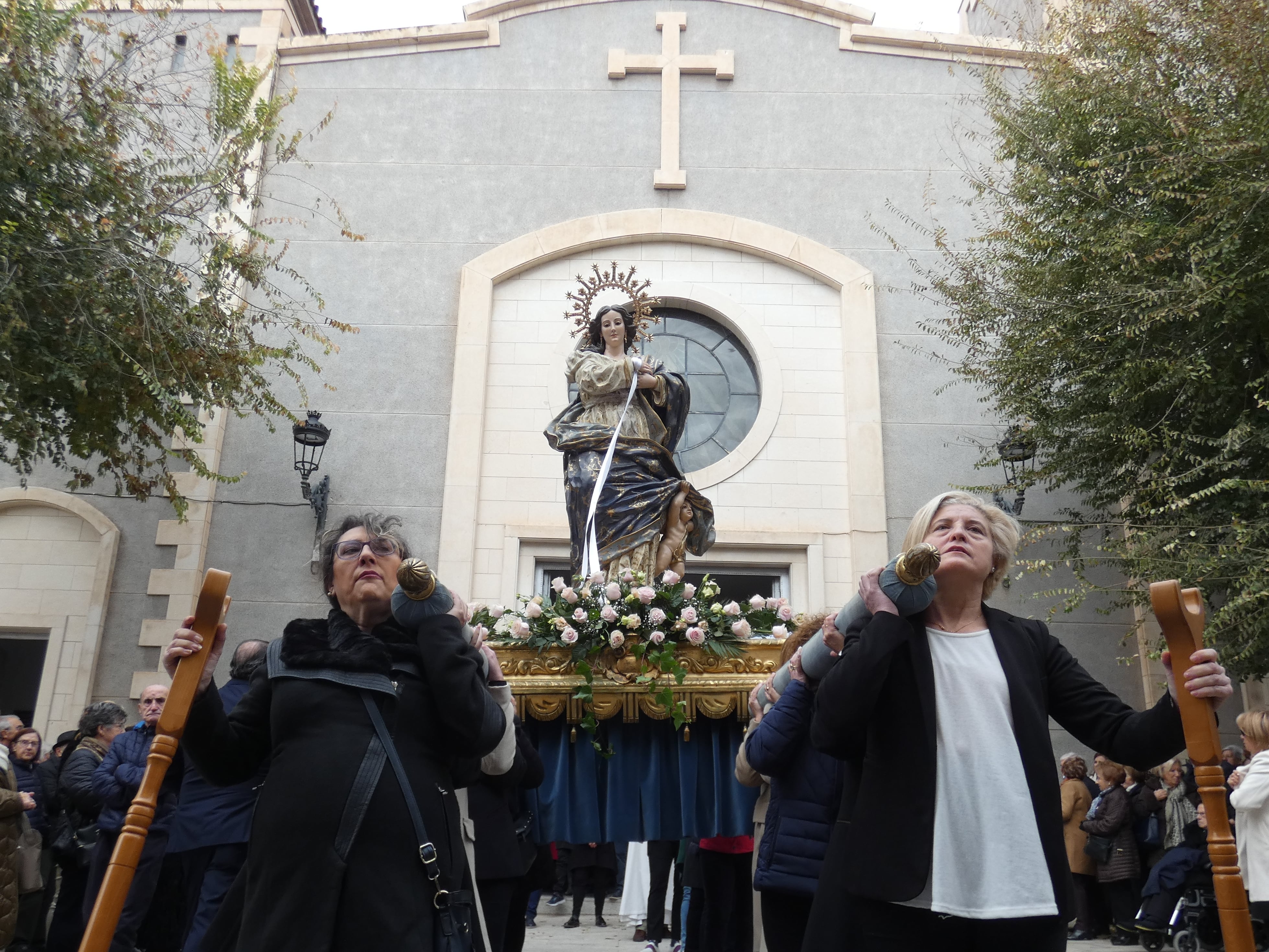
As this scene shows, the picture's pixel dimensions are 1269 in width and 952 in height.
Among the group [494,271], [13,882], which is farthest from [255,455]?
[13,882]

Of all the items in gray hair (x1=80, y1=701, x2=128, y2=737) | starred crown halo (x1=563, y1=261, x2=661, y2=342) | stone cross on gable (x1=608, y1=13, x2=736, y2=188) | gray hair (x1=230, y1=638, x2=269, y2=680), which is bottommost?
gray hair (x1=80, y1=701, x2=128, y2=737)

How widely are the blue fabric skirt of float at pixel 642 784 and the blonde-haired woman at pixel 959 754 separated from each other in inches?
106

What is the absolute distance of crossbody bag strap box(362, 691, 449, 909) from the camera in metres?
2.48

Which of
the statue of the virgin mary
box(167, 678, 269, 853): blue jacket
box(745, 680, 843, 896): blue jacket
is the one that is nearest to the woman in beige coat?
the statue of the virgin mary

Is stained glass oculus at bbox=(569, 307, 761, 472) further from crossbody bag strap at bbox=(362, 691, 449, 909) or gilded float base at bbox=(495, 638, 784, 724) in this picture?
crossbody bag strap at bbox=(362, 691, 449, 909)

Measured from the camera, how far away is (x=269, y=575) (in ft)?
35.0

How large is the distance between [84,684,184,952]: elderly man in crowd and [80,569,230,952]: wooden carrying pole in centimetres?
234

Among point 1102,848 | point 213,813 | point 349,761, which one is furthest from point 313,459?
point 349,761

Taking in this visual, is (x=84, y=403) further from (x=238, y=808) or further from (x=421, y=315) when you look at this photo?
(x=238, y=808)

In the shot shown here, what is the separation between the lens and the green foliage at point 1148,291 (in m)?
7.91

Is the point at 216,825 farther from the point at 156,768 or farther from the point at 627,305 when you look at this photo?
the point at 627,305

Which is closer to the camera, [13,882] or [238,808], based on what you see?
[238,808]

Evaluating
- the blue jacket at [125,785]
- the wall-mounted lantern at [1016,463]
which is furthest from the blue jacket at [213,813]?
the wall-mounted lantern at [1016,463]

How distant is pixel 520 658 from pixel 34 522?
792 cm
